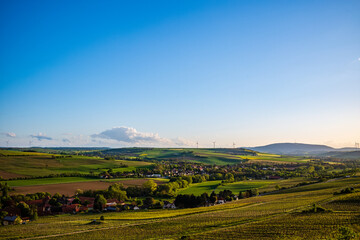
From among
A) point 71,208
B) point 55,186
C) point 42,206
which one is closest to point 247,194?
point 71,208

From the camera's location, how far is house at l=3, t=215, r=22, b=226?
52.4m

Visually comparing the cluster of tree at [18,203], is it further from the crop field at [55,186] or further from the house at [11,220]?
the crop field at [55,186]

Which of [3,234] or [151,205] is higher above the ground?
[3,234]

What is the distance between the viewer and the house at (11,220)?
2063 inches

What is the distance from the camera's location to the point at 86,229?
1624 inches

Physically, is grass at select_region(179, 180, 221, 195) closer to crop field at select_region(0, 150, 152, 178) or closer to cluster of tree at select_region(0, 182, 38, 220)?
crop field at select_region(0, 150, 152, 178)

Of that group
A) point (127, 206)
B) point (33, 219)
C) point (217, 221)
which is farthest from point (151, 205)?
point (217, 221)

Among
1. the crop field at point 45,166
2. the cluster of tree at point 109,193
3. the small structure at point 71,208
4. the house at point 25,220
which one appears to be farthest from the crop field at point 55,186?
the house at point 25,220

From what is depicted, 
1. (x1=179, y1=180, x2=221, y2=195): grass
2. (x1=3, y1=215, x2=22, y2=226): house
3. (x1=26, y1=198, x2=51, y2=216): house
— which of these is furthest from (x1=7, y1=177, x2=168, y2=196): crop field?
(x1=3, y1=215, x2=22, y2=226): house

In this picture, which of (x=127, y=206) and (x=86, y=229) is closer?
(x=86, y=229)

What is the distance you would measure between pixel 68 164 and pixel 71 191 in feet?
195

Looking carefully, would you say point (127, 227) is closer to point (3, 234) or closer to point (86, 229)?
point (86, 229)

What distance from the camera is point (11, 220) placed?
174 feet

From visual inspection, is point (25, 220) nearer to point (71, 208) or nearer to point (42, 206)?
point (42, 206)
